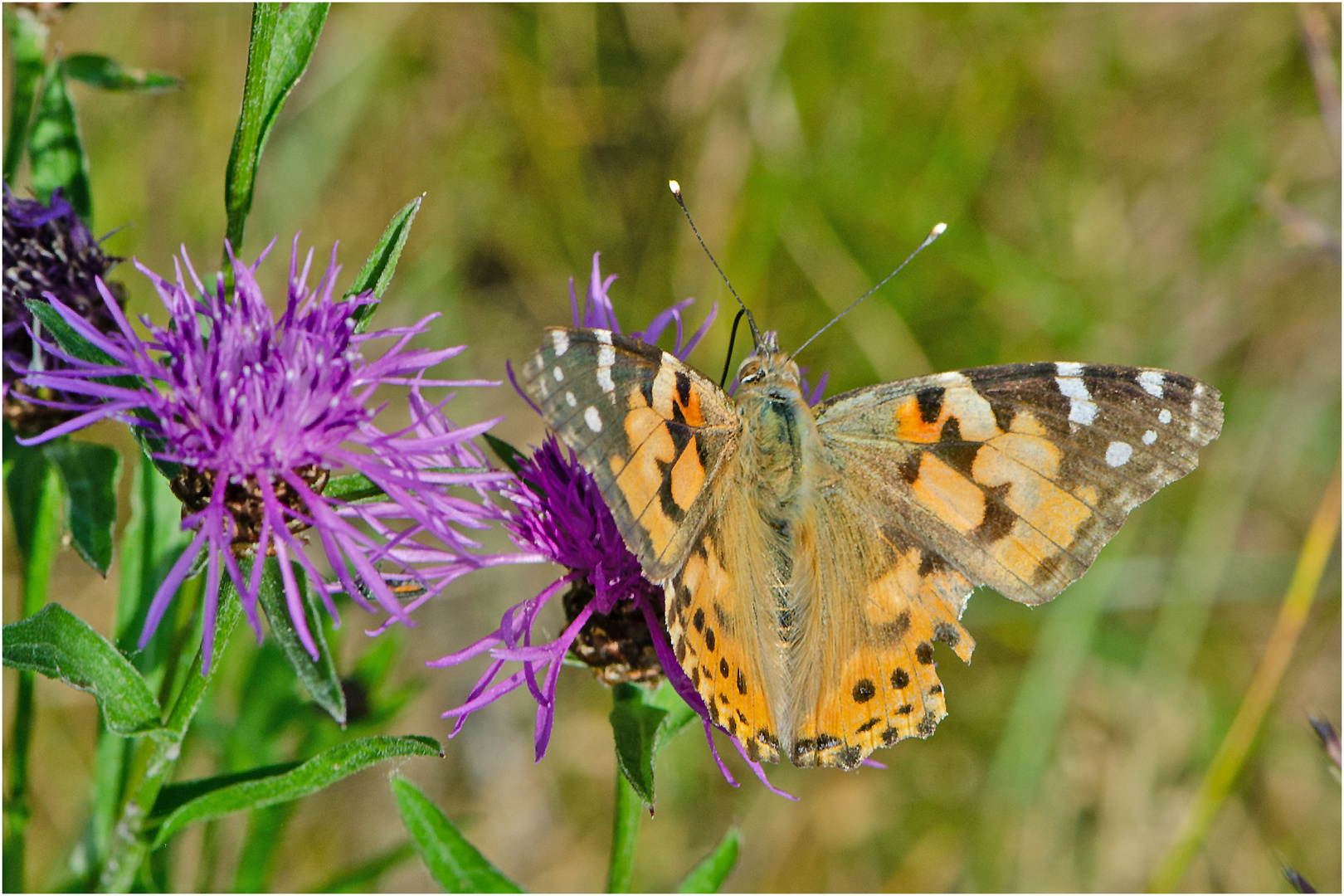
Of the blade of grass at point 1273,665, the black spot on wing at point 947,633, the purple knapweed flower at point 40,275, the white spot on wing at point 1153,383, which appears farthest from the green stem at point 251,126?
the blade of grass at point 1273,665

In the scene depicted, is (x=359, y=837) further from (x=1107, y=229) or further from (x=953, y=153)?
(x=1107, y=229)

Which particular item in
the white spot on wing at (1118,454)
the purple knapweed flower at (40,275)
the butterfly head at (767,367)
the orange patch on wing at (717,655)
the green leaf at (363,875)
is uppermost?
the purple knapweed flower at (40,275)

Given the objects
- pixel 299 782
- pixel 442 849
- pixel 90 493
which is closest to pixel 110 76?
pixel 90 493

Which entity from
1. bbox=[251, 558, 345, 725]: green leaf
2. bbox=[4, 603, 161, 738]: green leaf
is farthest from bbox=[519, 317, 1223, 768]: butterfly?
bbox=[4, 603, 161, 738]: green leaf

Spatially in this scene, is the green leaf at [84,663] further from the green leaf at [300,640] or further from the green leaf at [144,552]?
the green leaf at [144,552]

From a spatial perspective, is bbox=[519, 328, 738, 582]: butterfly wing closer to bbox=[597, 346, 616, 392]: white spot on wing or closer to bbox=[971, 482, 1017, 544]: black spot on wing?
bbox=[597, 346, 616, 392]: white spot on wing

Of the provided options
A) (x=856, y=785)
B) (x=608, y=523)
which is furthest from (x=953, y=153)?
(x=608, y=523)

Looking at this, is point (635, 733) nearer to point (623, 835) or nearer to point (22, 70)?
point (623, 835)
